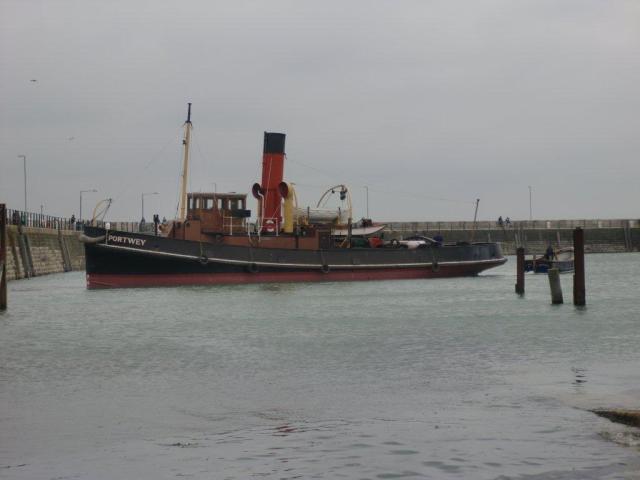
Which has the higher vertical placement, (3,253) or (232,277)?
(3,253)

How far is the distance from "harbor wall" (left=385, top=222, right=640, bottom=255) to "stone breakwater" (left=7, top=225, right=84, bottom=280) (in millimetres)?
45264

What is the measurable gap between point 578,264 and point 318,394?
1658 centimetres

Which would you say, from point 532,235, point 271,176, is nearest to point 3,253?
point 271,176

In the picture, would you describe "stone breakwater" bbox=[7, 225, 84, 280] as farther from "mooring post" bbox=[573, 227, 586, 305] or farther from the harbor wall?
the harbor wall

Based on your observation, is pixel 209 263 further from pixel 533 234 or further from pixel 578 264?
pixel 533 234

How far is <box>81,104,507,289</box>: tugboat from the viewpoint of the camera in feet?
143

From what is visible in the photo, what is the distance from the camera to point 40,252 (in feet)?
217

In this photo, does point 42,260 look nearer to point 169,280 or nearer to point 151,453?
point 169,280

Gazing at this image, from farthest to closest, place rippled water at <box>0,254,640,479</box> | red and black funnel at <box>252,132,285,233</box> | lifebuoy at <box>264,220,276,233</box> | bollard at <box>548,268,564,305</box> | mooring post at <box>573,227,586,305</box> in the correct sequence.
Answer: red and black funnel at <box>252,132,285,233</box>, lifebuoy at <box>264,220,276,233</box>, bollard at <box>548,268,564,305</box>, mooring post at <box>573,227,586,305</box>, rippled water at <box>0,254,640,479</box>

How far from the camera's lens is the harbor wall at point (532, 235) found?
121 metres

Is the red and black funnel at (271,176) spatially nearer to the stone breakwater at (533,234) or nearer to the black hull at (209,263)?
the black hull at (209,263)

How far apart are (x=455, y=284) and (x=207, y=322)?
2462 centimetres

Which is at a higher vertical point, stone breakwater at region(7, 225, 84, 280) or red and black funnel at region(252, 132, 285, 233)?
red and black funnel at region(252, 132, 285, 233)

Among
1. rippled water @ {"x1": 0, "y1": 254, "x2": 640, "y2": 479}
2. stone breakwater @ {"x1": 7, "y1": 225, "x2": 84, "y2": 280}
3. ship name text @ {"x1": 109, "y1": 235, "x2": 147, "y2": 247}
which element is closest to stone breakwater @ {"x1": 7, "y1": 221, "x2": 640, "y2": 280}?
stone breakwater @ {"x1": 7, "y1": 225, "x2": 84, "y2": 280}
